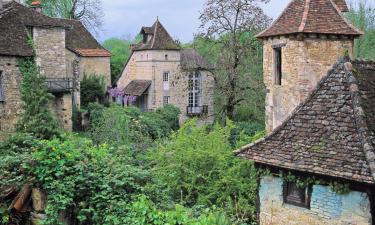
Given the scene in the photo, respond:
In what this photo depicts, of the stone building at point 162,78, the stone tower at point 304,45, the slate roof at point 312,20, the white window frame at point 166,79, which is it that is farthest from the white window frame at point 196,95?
the stone tower at point 304,45

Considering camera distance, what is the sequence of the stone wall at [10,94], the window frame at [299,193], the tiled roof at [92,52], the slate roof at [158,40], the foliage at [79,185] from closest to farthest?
the foliage at [79,185] → the window frame at [299,193] → the stone wall at [10,94] → the tiled roof at [92,52] → the slate roof at [158,40]

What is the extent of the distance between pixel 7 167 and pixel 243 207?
793 cm

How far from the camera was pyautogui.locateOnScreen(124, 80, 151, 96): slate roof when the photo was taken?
3886 cm

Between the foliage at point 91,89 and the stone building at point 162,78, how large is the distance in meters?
2.22

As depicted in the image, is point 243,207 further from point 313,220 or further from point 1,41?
point 1,41

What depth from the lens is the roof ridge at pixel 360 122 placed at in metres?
9.79

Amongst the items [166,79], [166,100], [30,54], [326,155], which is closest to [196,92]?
[166,100]

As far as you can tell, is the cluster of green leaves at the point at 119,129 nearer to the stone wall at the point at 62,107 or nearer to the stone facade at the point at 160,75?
the stone wall at the point at 62,107

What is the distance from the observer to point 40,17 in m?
26.0

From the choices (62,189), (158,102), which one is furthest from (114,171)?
(158,102)

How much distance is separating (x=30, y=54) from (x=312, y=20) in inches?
540

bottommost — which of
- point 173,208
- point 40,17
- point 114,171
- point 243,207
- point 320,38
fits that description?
point 243,207

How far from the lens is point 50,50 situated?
86.1 feet

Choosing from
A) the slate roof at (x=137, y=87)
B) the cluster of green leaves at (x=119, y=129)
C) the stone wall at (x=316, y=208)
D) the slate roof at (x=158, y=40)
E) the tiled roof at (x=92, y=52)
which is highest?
the slate roof at (x=158, y=40)
